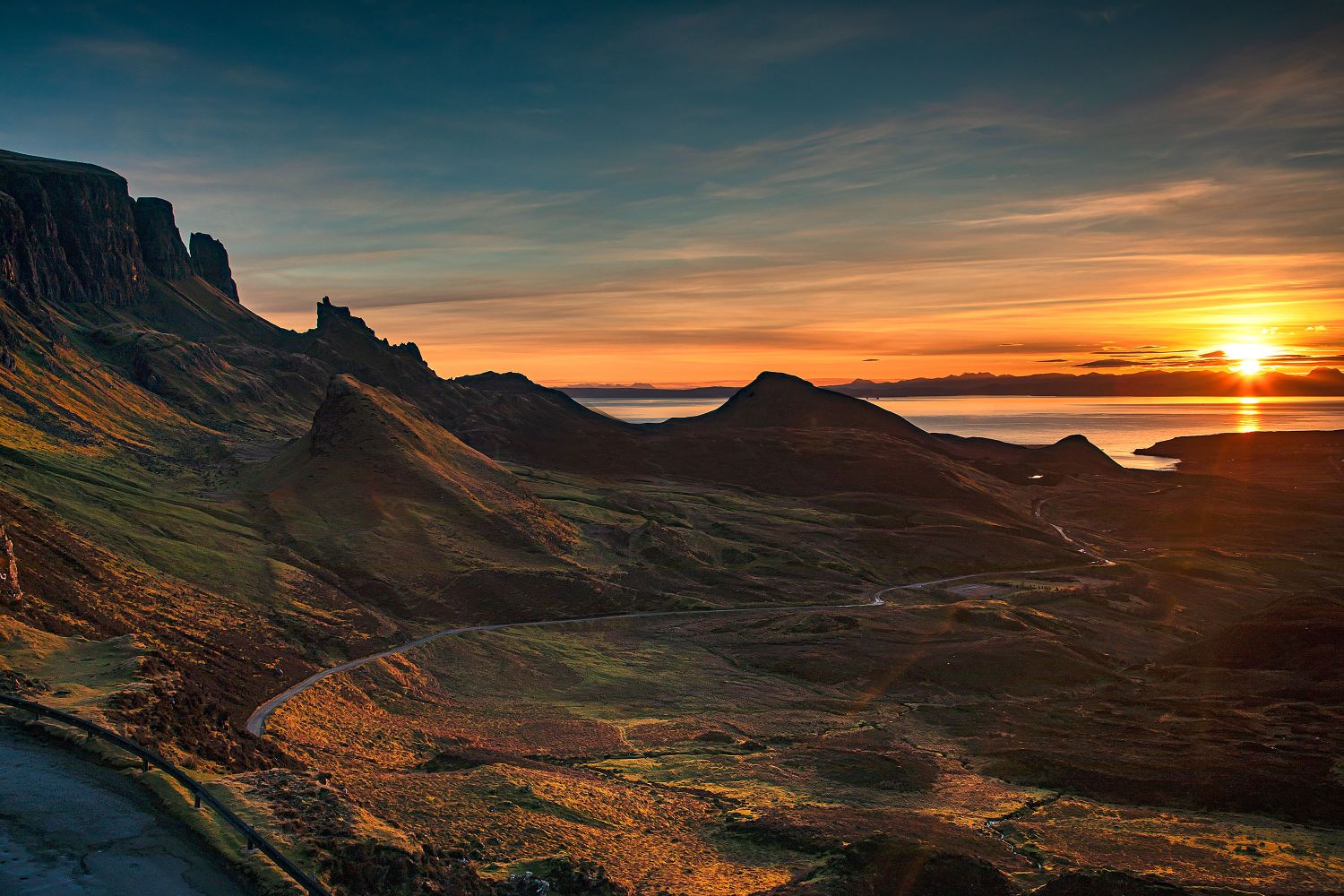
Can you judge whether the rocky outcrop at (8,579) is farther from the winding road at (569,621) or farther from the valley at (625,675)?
the winding road at (569,621)

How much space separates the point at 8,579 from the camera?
45656 millimetres

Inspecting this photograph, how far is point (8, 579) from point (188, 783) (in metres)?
28.4

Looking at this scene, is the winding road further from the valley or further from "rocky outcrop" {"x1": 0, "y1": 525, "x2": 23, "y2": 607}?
"rocky outcrop" {"x1": 0, "y1": 525, "x2": 23, "y2": 607}

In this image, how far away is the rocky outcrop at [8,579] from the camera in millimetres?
43781

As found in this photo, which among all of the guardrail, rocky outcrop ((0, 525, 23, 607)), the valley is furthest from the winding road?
the guardrail

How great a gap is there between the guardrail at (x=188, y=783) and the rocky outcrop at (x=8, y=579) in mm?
18072

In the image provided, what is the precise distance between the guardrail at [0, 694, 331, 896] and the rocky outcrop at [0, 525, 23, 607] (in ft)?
59.3

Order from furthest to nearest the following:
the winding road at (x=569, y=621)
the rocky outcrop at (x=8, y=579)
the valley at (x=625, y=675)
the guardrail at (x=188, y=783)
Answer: the winding road at (x=569, y=621) → the rocky outcrop at (x=8, y=579) → the valley at (x=625, y=675) → the guardrail at (x=188, y=783)

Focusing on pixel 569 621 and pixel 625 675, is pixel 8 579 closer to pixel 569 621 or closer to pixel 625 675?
pixel 625 675

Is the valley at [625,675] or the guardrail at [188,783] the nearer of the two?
the guardrail at [188,783]

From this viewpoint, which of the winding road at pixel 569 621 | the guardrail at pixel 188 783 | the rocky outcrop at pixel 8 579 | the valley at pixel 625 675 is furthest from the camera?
the winding road at pixel 569 621

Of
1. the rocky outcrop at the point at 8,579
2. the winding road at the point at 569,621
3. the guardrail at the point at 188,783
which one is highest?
the rocky outcrop at the point at 8,579

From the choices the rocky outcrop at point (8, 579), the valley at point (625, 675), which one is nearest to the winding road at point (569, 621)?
the valley at point (625, 675)

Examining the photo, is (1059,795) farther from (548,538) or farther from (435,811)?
(548,538)
